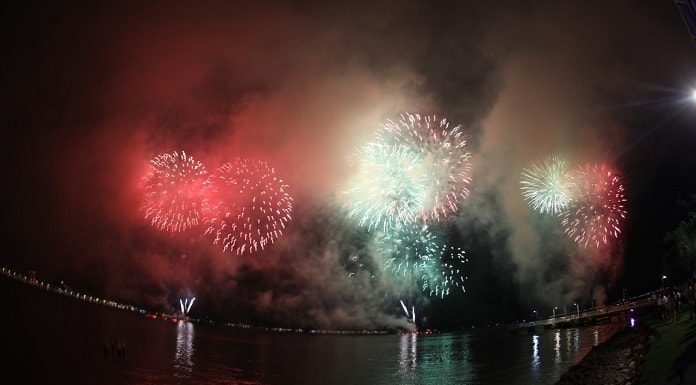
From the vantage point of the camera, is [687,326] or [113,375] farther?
[113,375]

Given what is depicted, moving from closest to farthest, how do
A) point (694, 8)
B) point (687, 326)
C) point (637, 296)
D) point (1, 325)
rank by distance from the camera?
point (694, 8)
point (687, 326)
point (1, 325)
point (637, 296)

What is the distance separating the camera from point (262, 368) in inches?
2264

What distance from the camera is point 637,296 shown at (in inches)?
4259

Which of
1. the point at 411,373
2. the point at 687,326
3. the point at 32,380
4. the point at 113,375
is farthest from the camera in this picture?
the point at 411,373

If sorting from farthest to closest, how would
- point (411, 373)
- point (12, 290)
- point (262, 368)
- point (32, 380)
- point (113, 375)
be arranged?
point (12, 290)
point (262, 368)
point (411, 373)
point (113, 375)
point (32, 380)

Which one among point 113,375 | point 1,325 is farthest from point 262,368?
point 1,325

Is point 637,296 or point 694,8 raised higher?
point 694,8

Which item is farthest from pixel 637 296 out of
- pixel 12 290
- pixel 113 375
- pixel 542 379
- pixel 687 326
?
pixel 12 290

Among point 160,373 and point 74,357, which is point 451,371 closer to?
point 160,373

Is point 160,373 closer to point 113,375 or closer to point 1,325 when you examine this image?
point 113,375

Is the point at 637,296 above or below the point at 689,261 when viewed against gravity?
below

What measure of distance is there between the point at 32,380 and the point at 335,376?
25767 millimetres

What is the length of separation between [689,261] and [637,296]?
257ft

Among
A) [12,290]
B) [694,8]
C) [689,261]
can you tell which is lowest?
[12,290]
